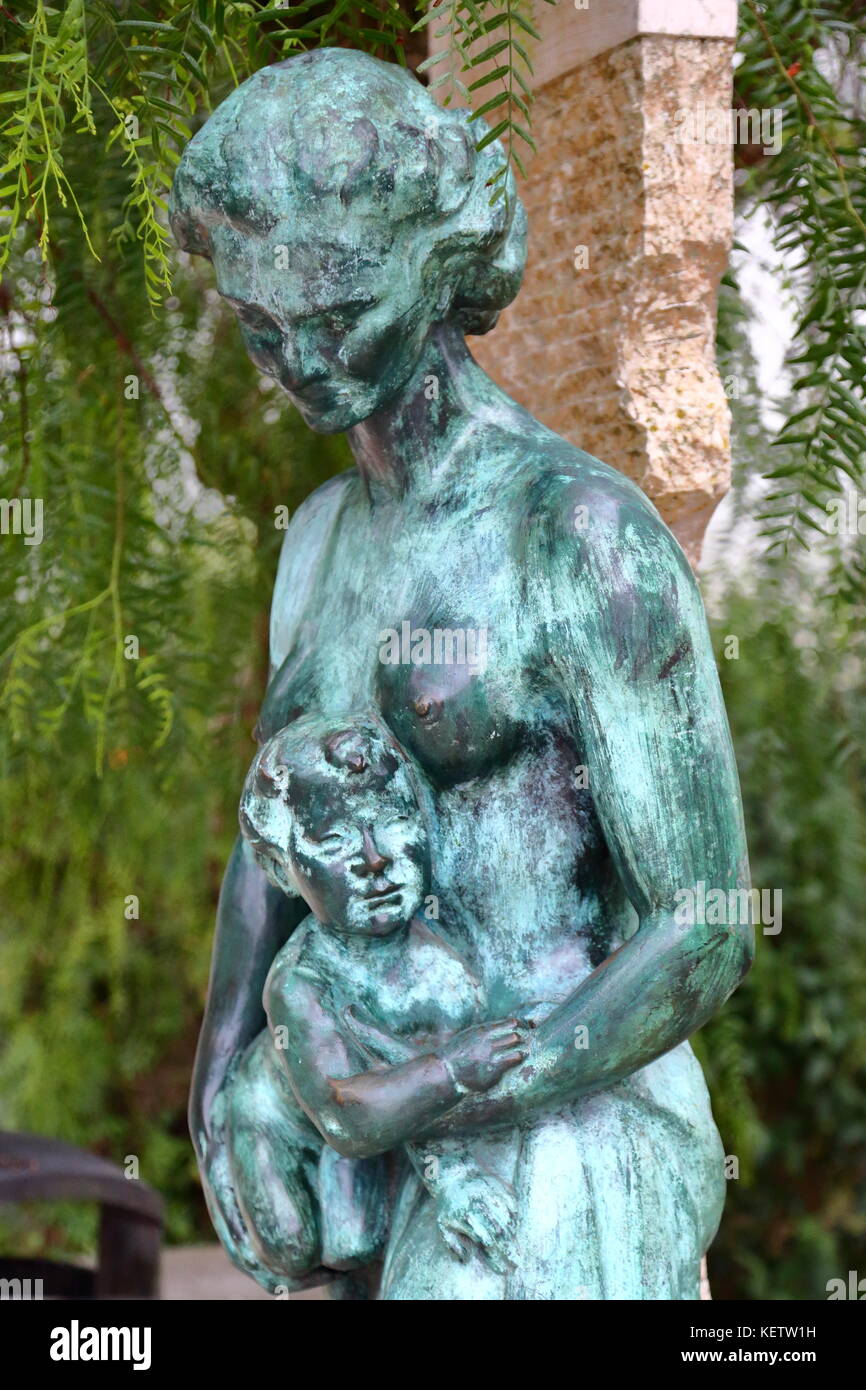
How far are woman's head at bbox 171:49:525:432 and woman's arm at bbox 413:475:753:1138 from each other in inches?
6.8

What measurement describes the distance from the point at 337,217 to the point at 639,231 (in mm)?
473

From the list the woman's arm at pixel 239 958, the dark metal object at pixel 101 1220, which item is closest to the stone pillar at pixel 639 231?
the woman's arm at pixel 239 958

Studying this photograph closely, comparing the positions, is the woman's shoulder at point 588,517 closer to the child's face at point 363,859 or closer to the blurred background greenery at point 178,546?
the child's face at point 363,859

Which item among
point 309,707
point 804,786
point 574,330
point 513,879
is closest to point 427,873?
point 513,879

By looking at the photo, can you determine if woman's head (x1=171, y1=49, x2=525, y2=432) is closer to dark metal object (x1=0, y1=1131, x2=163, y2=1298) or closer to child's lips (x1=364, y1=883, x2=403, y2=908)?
child's lips (x1=364, y1=883, x2=403, y2=908)

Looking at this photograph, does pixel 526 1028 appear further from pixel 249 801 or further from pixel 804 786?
Answer: pixel 804 786

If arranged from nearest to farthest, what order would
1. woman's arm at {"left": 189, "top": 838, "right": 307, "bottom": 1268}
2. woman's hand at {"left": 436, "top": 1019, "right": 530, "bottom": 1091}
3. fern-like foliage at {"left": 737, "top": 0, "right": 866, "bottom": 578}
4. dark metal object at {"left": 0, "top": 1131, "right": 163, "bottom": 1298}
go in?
woman's hand at {"left": 436, "top": 1019, "right": 530, "bottom": 1091} < woman's arm at {"left": 189, "top": 838, "right": 307, "bottom": 1268} < fern-like foliage at {"left": 737, "top": 0, "right": 866, "bottom": 578} < dark metal object at {"left": 0, "top": 1131, "right": 163, "bottom": 1298}

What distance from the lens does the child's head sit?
110 cm

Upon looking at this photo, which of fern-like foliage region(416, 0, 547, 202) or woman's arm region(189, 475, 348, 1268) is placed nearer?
fern-like foliage region(416, 0, 547, 202)

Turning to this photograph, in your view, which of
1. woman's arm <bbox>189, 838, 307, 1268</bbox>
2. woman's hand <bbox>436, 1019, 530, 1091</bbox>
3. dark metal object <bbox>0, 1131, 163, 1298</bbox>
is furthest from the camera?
dark metal object <bbox>0, 1131, 163, 1298</bbox>

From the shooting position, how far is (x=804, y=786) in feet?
9.27

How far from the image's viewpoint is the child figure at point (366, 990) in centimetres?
108

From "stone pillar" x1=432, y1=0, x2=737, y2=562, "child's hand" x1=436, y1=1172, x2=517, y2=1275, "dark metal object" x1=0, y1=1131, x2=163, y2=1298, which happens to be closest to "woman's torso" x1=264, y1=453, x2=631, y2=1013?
"child's hand" x1=436, y1=1172, x2=517, y2=1275
